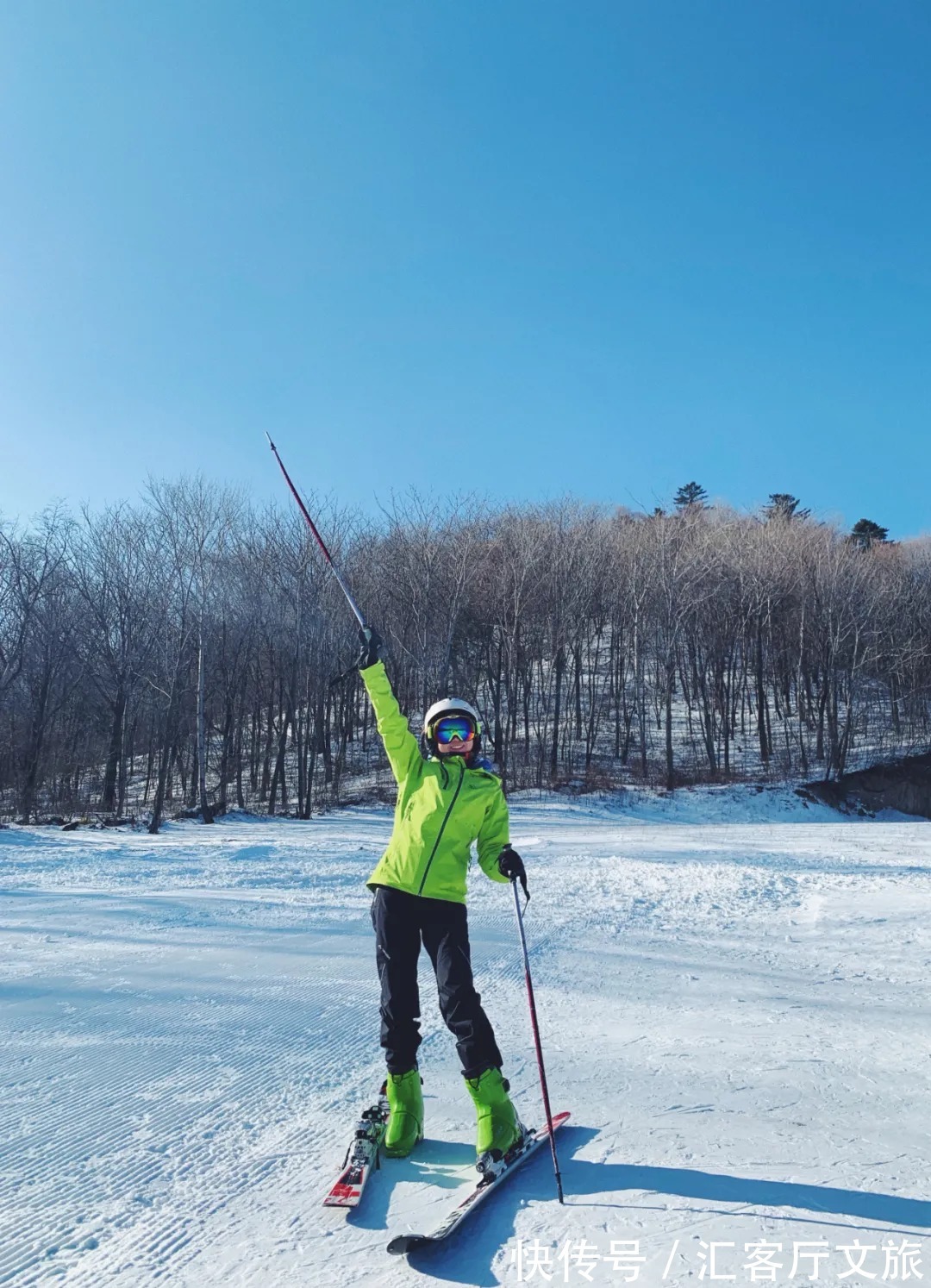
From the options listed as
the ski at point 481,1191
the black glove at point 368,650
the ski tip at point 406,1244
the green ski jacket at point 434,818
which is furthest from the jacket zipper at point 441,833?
the ski tip at point 406,1244

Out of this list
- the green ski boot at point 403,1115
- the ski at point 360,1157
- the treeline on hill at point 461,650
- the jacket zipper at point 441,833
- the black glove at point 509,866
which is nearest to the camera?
the ski at point 360,1157

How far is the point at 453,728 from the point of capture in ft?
12.6

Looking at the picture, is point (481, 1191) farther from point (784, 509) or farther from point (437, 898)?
point (784, 509)

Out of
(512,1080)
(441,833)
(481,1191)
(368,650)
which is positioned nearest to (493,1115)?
(481,1191)

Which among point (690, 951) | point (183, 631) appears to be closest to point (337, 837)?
point (183, 631)

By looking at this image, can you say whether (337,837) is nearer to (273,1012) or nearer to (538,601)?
(273,1012)

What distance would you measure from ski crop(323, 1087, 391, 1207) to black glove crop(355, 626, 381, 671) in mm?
1933

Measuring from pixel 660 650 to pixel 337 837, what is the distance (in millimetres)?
20568

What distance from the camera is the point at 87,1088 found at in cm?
402

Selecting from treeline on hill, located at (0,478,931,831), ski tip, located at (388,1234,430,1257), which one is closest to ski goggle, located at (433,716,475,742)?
ski tip, located at (388,1234,430,1257)

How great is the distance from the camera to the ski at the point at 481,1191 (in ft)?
8.93

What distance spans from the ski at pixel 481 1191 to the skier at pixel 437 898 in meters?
0.06

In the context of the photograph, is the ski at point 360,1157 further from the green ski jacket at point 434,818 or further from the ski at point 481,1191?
the green ski jacket at point 434,818

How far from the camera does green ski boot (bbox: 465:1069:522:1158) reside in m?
3.32
